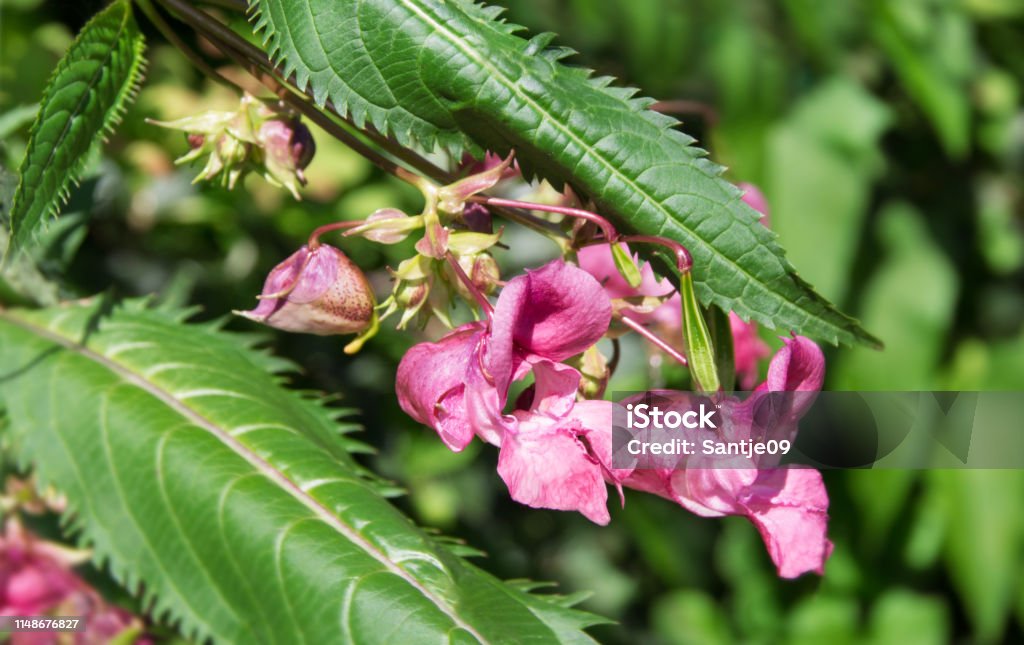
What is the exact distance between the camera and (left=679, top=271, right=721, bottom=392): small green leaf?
0.61 metres

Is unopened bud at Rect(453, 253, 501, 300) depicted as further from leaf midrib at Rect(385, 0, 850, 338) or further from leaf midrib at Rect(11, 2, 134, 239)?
leaf midrib at Rect(11, 2, 134, 239)

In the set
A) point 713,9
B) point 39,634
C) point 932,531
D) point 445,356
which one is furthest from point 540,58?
point 932,531

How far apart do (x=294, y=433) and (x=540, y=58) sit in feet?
1.13

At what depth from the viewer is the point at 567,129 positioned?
63cm

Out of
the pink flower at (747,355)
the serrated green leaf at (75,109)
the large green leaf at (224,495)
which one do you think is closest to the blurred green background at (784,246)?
the pink flower at (747,355)

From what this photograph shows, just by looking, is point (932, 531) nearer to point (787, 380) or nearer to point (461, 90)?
point (787, 380)

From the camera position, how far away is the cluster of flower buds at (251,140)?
Answer: 77 cm

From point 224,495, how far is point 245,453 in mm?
46

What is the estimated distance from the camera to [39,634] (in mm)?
1004

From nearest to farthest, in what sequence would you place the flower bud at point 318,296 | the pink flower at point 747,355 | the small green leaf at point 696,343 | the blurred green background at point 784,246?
the small green leaf at point 696,343 → the flower bud at point 318,296 → the pink flower at point 747,355 → the blurred green background at point 784,246

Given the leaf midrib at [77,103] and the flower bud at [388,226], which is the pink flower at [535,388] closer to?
the flower bud at [388,226]

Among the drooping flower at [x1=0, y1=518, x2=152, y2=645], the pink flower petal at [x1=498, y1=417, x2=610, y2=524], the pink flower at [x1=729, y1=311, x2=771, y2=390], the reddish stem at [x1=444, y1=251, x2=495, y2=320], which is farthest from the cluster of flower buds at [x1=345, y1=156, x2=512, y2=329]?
the drooping flower at [x1=0, y1=518, x2=152, y2=645]

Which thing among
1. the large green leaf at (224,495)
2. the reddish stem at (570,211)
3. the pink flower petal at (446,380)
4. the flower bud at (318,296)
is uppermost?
the reddish stem at (570,211)

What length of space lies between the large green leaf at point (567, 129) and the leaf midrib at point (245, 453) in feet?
0.85
